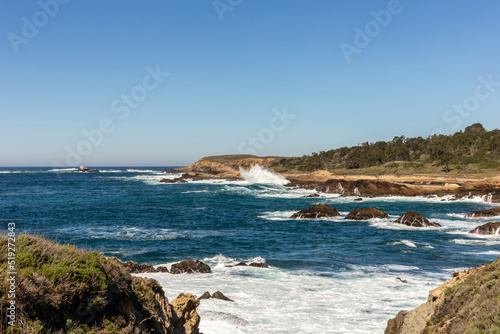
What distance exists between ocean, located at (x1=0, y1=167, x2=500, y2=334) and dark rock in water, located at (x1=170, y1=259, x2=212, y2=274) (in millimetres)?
635

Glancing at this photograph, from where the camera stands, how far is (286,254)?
2325cm

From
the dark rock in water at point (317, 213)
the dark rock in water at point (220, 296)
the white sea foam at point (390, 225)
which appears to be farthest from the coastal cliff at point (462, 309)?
the dark rock in water at point (317, 213)

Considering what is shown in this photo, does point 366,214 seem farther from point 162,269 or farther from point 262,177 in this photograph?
point 262,177

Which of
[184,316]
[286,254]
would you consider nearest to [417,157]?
[286,254]

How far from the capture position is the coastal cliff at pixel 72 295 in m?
5.89

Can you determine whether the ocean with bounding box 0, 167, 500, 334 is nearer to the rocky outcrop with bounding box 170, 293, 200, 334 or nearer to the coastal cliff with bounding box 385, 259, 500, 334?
the rocky outcrop with bounding box 170, 293, 200, 334

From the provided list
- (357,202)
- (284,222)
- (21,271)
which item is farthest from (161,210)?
(21,271)

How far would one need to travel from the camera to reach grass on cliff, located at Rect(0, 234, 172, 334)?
590 centimetres

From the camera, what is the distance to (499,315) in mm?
7543

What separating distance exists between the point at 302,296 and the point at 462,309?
6.89m

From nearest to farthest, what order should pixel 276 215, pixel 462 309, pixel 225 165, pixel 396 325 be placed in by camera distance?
pixel 462 309 → pixel 396 325 → pixel 276 215 → pixel 225 165

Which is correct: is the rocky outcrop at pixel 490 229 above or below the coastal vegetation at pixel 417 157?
below

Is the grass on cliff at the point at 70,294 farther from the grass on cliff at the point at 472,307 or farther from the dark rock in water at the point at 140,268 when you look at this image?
the dark rock in water at the point at 140,268

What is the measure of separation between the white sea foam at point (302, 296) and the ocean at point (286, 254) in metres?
0.04
